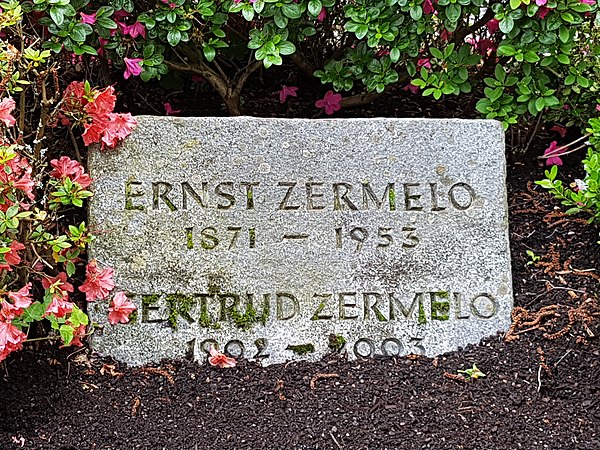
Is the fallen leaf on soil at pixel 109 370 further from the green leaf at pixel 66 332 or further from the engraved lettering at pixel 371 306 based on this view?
the engraved lettering at pixel 371 306

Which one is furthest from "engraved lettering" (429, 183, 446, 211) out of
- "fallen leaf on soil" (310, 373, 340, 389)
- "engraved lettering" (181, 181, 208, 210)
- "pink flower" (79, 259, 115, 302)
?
"pink flower" (79, 259, 115, 302)

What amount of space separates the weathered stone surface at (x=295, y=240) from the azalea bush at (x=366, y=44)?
0.39 metres

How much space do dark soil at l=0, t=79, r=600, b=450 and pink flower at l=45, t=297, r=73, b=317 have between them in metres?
0.30

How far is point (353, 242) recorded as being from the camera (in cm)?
331

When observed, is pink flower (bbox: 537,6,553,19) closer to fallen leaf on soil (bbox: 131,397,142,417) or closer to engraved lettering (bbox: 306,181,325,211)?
engraved lettering (bbox: 306,181,325,211)

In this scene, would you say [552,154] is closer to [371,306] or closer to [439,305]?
[439,305]

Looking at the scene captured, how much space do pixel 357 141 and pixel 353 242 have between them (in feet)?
1.25

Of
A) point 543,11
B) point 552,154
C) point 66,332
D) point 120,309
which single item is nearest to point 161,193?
point 120,309

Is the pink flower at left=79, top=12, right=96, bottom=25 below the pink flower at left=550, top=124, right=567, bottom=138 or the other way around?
the other way around

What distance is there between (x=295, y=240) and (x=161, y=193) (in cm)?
52

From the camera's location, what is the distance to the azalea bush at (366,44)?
3408mm

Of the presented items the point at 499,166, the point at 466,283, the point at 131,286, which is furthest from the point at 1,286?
the point at 499,166

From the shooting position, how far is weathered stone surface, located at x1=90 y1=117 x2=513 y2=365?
3256 millimetres

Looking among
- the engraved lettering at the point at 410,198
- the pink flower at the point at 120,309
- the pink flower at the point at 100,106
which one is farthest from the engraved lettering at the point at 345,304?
the pink flower at the point at 100,106
